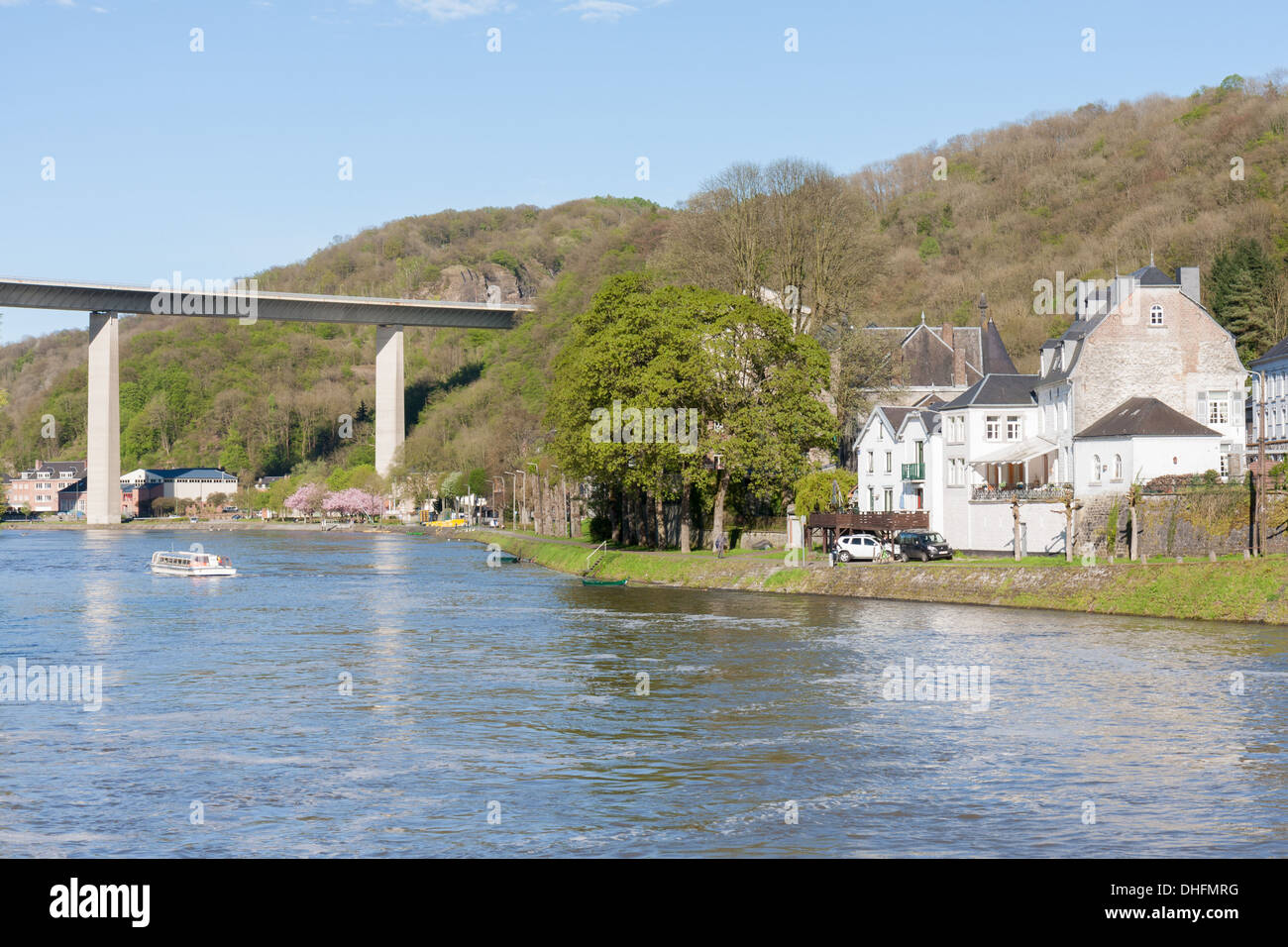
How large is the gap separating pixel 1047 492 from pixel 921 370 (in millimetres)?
37175

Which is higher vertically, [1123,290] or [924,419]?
[1123,290]

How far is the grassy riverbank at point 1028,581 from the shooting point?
4756 centimetres

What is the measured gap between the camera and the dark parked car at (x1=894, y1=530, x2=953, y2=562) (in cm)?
6556

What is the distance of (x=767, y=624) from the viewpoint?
5000 centimetres

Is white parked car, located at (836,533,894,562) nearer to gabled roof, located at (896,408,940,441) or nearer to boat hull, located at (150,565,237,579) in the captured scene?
gabled roof, located at (896,408,940,441)

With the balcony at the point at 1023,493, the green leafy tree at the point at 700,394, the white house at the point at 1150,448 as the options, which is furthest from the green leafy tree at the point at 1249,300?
the green leafy tree at the point at 700,394

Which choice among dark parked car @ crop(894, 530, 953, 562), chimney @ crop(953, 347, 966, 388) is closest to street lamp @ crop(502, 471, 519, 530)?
chimney @ crop(953, 347, 966, 388)
